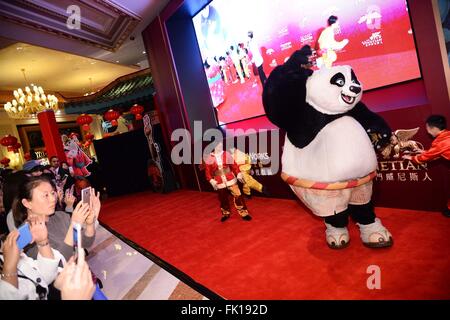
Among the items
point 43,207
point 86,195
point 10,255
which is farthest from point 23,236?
point 86,195

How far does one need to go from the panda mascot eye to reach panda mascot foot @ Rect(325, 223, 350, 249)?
1056 mm

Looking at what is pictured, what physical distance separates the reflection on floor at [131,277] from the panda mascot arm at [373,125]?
1.62 m

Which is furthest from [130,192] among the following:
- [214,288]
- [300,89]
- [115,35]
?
[300,89]

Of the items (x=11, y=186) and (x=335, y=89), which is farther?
(x=335, y=89)

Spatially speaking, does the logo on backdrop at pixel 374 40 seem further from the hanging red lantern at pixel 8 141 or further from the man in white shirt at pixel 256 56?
the hanging red lantern at pixel 8 141

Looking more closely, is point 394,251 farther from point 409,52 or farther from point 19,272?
point 19,272

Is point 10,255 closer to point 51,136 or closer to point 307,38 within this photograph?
point 307,38

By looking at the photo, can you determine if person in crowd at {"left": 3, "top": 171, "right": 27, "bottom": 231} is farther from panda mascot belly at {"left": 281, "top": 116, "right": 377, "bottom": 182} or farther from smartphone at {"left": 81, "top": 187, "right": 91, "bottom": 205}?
panda mascot belly at {"left": 281, "top": 116, "right": 377, "bottom": 182}

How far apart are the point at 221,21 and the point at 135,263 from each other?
3.34 m

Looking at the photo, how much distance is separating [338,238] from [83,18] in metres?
4.82

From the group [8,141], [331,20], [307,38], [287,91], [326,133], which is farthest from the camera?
[8,141]

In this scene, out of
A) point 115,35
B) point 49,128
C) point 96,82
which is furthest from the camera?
point 96,82

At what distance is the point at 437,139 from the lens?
2242 mm

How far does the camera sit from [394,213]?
272cm
